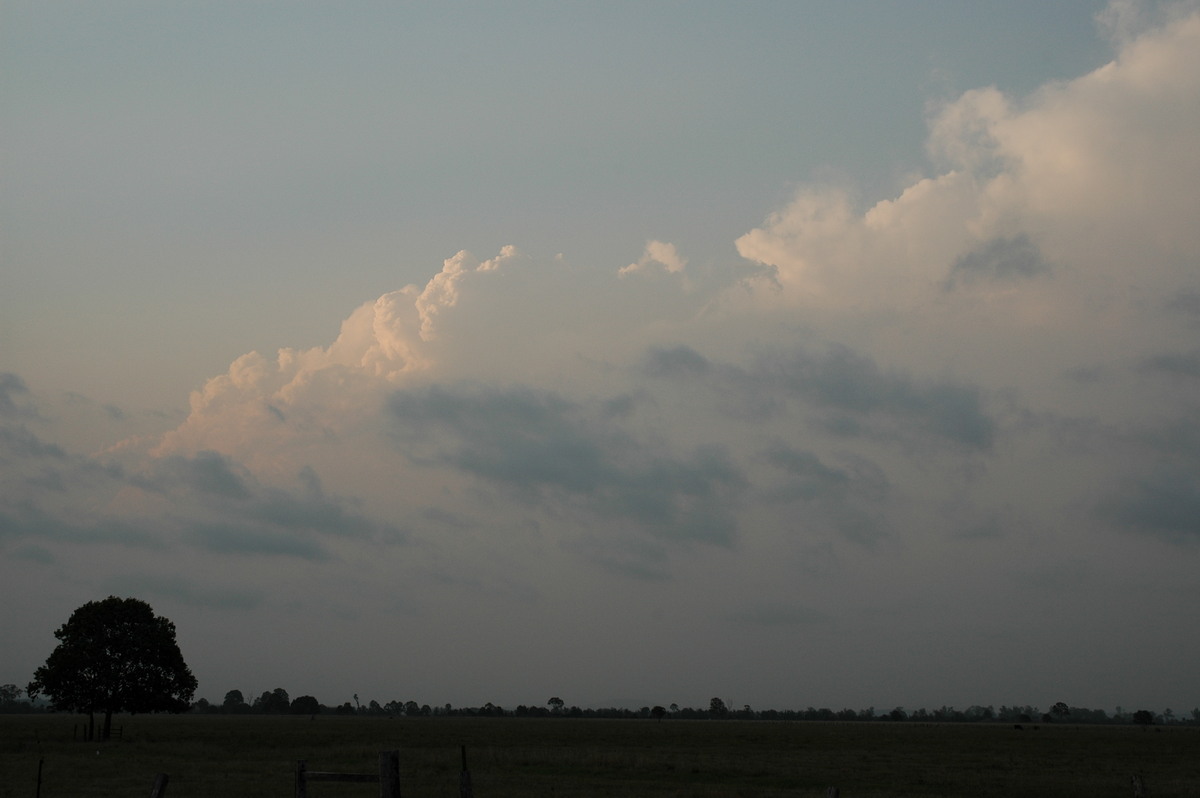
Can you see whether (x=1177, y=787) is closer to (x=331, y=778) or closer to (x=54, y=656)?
(x=331, y=778)

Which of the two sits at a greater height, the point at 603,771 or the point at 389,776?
the point at 389,776

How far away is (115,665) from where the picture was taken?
71.8m

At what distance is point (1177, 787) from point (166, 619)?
66.8 metres

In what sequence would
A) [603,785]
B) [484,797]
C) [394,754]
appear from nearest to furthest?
[394,754] → [484,797] → [603,785]

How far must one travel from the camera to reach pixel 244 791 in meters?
33.8

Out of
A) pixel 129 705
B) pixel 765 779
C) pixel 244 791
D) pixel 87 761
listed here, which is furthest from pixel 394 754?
pixel 129 705

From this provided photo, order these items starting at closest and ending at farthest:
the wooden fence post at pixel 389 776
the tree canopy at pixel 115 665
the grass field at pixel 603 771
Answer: the wooden fence post at pixel 389 776 < the grass field at pixel 603 771 < the tree canopy at pixel 115 665

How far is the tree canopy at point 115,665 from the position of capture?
70062 mm

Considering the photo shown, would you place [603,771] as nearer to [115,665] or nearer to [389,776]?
[389,776]

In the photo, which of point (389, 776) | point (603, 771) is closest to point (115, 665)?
point (603, 771)

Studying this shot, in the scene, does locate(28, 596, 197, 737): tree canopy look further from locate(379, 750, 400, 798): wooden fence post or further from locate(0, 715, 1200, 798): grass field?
locate(379, 750, 400, 798): wooden fence post

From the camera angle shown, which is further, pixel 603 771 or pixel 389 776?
pixel 603 771

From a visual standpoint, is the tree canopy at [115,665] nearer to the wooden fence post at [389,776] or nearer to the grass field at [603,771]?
the grass field at [603,771]

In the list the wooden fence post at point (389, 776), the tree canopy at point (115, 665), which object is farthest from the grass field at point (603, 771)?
the wooden fence post at point (389, 776)
